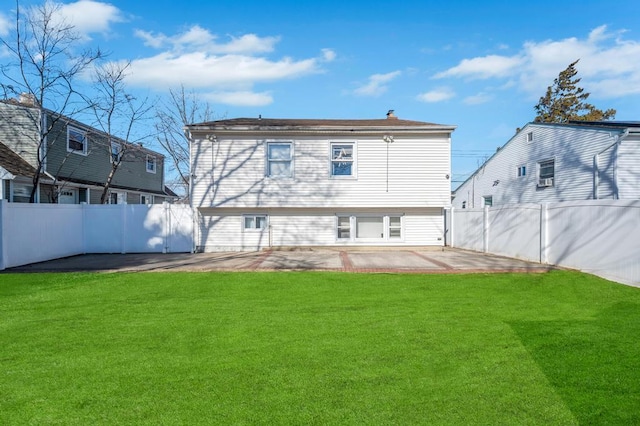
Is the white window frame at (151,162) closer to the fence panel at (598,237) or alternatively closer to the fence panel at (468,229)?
the fence panel at (468,229)

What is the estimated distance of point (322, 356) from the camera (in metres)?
4.26

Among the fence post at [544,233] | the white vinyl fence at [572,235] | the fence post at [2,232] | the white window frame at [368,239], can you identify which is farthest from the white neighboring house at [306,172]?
the fence post at [2,232]

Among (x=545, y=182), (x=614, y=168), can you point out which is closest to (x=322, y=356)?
(x=614, y=168)

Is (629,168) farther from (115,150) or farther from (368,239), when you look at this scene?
(115,150)

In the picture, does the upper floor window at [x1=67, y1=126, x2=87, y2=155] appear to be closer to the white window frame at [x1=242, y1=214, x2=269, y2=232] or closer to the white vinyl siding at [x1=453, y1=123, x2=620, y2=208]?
the white window frame at [x1=242, y1=214, x2=269, y2=232]

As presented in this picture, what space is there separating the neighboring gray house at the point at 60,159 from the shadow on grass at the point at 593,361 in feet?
58.0

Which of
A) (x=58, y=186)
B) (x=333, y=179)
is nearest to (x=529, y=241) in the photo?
(x=333, y=179)

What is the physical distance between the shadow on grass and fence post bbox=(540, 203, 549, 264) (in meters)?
4.93

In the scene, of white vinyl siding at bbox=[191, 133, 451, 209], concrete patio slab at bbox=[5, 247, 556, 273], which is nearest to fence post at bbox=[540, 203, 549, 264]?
concrete patio slab at bbox=[5, 247, 556, 273]

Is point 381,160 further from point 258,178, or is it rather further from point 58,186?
point 58,186

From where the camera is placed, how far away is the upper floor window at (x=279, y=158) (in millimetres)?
15422

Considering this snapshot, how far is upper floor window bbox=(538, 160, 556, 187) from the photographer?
63.0ft

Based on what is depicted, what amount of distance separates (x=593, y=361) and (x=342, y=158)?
40.0 feet

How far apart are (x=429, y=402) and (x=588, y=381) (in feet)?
5.35
